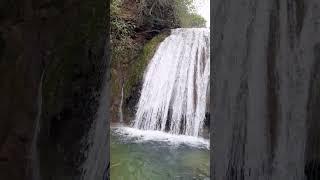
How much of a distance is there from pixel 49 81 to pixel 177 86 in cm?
879

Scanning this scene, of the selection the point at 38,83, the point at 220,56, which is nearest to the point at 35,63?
the point at 38,83

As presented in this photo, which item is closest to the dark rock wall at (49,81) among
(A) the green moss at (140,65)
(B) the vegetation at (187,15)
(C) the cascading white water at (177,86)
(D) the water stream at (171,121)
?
(D) the water stream at (171,121)

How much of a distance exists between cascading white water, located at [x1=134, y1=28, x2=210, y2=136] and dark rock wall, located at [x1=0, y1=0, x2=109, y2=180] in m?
7.79

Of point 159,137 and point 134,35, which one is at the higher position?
point 134,35

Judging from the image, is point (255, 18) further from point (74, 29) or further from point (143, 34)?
point (143, 34)

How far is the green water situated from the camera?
19.3ft

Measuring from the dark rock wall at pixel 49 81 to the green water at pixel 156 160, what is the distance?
527 centimetres

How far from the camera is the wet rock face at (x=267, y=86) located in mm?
603

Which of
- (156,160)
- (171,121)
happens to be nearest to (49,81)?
(156,160)

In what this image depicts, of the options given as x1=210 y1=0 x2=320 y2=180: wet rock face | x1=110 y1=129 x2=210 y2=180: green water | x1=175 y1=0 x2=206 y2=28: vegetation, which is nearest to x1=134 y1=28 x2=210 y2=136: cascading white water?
x1=110 y1=129 x2=210 y2=180: green water

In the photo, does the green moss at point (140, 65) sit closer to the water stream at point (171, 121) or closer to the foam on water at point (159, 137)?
the water stream at point (171, 121)

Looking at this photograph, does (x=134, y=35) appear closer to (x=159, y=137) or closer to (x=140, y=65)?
(x=140, y=65)

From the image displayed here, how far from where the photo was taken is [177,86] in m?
9.31

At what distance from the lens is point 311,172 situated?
0.60 meters
